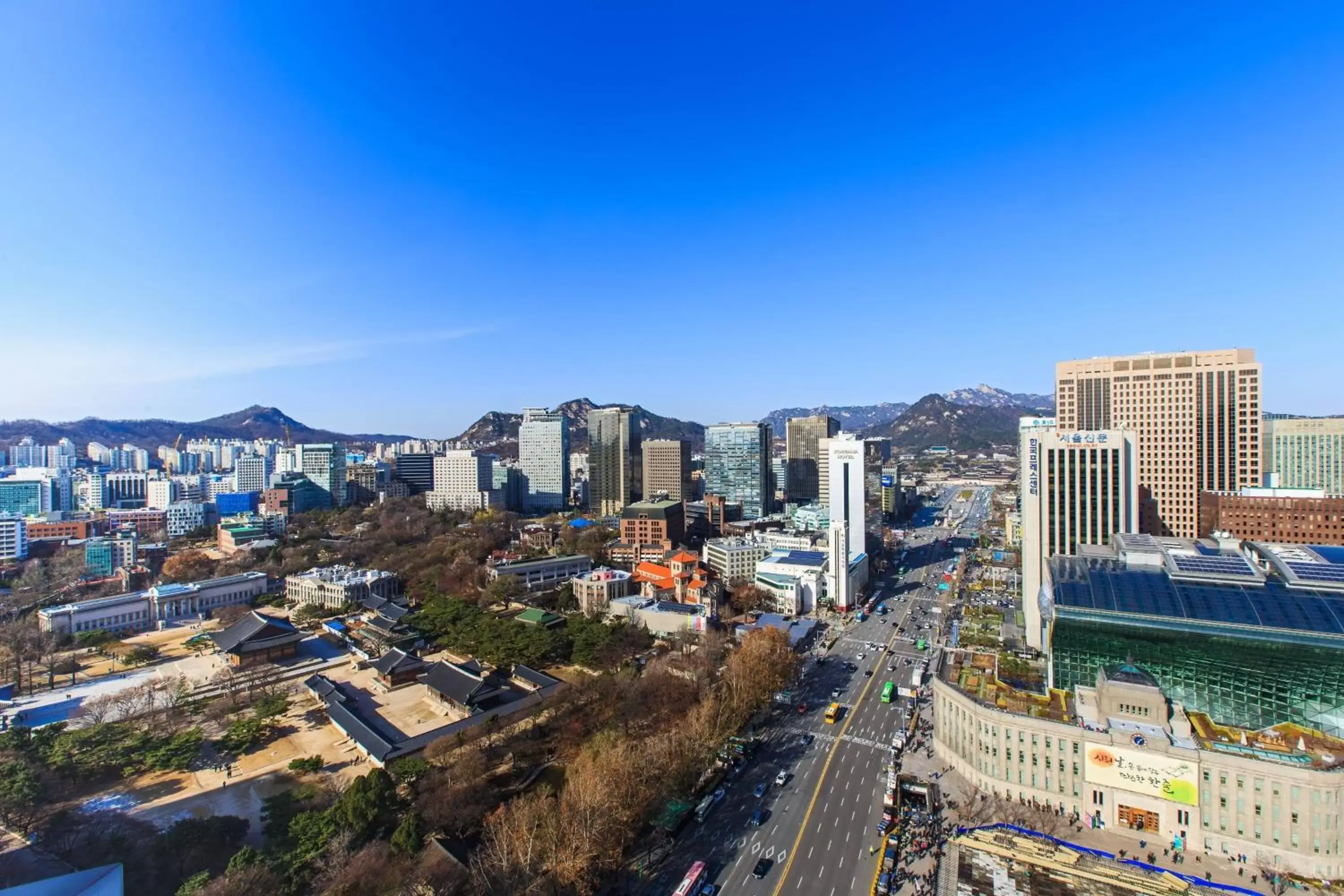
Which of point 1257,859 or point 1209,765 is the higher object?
point 1209,765

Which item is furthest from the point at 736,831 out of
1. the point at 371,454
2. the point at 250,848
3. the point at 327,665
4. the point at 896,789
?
the point at 371,454

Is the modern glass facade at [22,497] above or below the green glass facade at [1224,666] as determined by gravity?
above

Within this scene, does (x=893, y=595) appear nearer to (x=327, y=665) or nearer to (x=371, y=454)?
(x=327, y=665)

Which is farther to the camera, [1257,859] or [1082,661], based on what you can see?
[1082,661]

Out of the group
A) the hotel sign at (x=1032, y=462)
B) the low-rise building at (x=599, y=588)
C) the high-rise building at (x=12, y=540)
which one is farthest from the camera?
the high-rise building at (x=12, y=540)

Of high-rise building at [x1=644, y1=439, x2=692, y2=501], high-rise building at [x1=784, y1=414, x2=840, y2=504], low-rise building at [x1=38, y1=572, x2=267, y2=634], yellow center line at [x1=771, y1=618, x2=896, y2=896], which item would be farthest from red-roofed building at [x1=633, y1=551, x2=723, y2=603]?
high-rise building at [x1=784, y1=414, x2=840, y2=504]

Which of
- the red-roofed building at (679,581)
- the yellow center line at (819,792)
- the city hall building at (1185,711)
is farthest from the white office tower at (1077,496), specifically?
the red-roofed building at (679,581)

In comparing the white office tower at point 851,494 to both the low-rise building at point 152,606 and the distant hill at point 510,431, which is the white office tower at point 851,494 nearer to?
the low-rise building at point 152,606

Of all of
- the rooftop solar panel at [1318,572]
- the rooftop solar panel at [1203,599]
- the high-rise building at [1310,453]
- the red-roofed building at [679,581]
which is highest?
the high-rise building at [1310,453]
